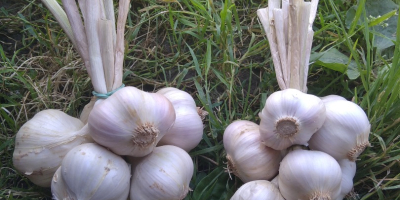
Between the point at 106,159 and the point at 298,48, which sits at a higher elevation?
the point at 298,48

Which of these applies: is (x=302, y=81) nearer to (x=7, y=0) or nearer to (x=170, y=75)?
(x=170, y=75)

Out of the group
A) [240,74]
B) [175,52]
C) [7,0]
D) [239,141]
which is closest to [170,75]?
[175,52]

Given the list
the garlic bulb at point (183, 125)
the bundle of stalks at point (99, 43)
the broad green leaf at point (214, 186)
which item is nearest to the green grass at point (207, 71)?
the broad green leaf at point (214, 186)

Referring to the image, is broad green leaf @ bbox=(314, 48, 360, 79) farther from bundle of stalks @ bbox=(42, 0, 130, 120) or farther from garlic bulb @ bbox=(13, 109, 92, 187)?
garlic bulb @ bbox=(13, 109, 92, 187)

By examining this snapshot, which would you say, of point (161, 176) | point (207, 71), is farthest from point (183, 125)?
point (207, 71)

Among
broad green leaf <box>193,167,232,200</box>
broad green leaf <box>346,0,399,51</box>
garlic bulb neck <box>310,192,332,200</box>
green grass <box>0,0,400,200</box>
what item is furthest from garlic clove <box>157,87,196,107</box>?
broad green leaf <box>346,0,399,51</box>
